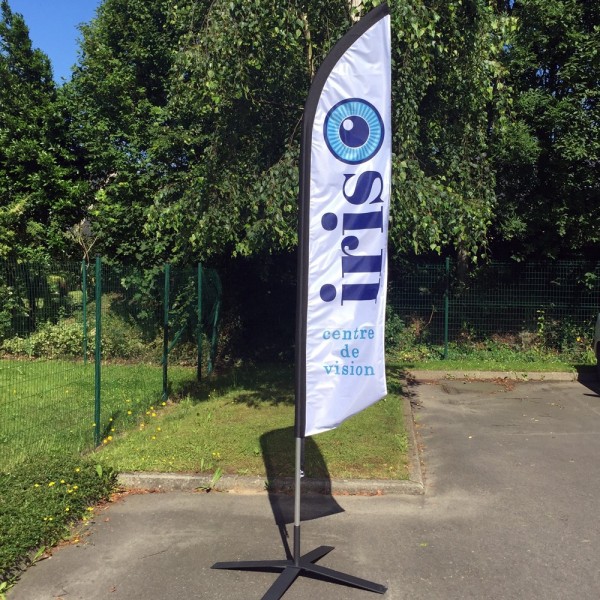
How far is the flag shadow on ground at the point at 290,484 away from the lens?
497cm

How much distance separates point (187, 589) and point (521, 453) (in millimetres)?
4115

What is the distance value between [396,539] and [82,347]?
17.5 feet

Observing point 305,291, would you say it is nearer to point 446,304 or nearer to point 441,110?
point 441,110

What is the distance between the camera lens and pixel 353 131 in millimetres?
3875

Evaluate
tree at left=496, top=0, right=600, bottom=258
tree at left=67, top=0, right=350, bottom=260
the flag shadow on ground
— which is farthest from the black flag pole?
tree at left=496, top=0, right=600, bottom=258

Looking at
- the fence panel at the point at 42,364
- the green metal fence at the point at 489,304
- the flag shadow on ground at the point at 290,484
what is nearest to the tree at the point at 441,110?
the flag shadow on ground at the point at 290,484

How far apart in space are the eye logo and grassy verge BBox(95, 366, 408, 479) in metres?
3.12

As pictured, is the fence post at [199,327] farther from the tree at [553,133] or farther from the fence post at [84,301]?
the tree at [553,133]

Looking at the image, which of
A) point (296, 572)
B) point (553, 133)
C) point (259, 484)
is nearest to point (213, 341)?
point (259, 484)

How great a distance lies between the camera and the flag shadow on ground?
4.97 m

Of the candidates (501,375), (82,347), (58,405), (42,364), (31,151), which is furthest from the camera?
(31,151)

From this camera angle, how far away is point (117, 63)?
43.5ft

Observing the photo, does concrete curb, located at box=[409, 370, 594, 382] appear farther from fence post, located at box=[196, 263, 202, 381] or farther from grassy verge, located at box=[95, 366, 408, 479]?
fence post, located at box=[196, 263, 202, 381]

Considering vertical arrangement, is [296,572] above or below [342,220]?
below
